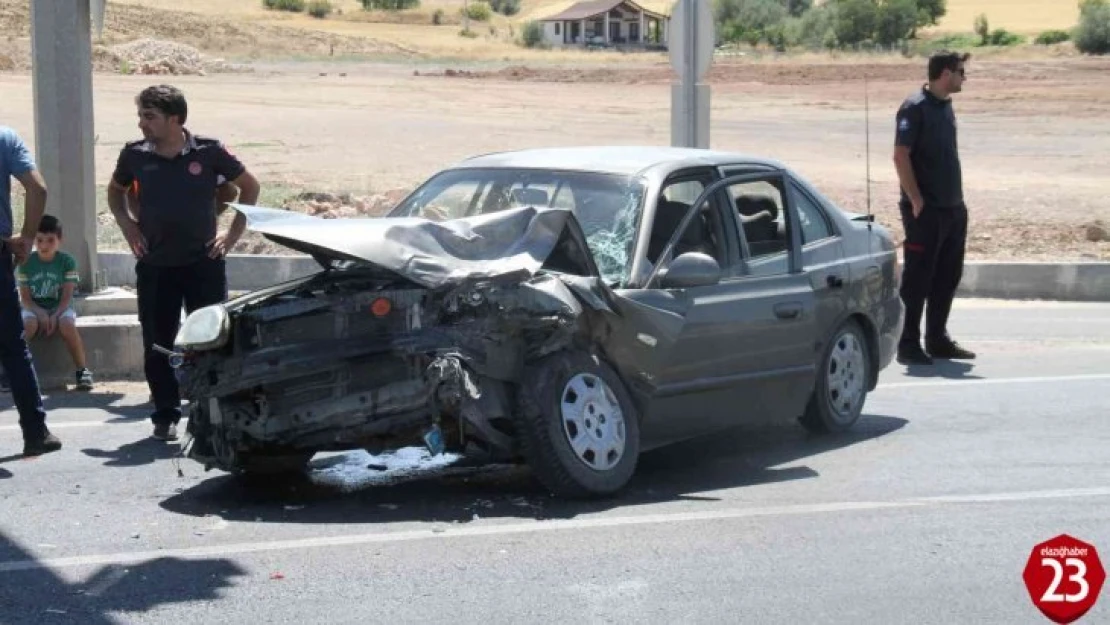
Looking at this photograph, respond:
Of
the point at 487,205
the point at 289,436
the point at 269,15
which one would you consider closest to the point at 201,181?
the point at 487,205

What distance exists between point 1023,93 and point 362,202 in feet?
102

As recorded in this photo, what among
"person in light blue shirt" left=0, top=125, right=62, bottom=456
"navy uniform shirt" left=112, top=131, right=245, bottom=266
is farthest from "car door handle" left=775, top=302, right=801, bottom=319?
"person in light blue shirt" left=0, top=125, right=62, bottom=456

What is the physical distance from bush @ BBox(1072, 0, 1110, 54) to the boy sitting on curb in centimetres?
6831

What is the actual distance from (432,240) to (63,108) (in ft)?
17.0

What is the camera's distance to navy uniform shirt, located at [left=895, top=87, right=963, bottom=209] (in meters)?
11.5

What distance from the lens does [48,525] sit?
688 centimetres

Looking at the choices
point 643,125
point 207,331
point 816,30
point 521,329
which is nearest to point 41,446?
point 207,331

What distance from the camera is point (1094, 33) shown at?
7269 centimetres

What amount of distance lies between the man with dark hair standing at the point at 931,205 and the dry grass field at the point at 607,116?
6.42 m

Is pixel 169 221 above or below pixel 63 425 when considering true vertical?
above

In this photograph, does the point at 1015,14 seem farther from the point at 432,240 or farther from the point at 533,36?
the point at 432,240

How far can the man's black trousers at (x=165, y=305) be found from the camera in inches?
344

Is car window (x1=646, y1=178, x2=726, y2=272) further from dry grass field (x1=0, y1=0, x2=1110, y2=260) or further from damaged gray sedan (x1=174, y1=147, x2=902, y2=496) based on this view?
dry grass field (x1=0, y1=0, x2=1110, y2=260)

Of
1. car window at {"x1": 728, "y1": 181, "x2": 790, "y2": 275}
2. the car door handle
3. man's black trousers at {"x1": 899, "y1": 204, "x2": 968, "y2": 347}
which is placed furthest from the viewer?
man's black trousers at {"x1": 899, "y1": 204, "x2": 968, "y2": 347}
